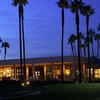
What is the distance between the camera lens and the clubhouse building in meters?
58.0

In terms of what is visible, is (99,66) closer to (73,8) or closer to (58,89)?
(73,8)

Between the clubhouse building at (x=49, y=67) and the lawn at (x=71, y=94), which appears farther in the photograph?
the clubhouse building at (x=49, y=67)

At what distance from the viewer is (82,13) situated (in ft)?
185

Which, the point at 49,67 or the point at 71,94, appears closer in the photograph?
the point at 71,94

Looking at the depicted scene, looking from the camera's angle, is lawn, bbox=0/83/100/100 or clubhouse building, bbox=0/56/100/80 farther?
clubhouse building, bbox=0/56/100/80

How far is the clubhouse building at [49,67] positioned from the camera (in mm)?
57963

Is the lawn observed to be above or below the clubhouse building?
below

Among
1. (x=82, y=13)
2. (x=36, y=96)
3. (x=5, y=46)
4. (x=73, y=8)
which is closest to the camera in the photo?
(x=36, y=96)

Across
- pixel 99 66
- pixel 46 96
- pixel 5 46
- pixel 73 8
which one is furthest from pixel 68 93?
pixel 5 46

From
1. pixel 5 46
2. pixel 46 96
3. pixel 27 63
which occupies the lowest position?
pixel 46 96

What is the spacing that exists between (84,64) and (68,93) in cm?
3787

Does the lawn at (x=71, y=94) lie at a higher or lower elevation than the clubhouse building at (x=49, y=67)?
lower

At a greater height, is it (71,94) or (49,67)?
(49,67)

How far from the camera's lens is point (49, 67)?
200ft
